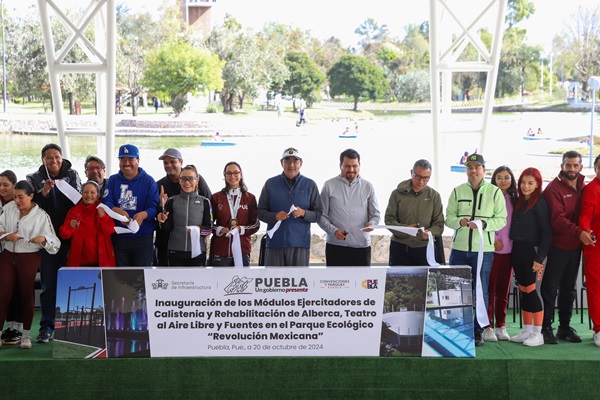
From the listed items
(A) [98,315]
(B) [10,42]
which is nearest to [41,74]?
(B) [10,42]

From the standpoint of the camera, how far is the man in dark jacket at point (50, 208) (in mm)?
4605

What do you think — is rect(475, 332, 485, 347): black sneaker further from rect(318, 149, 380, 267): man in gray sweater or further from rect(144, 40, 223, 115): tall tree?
rect(144, 40, 223, 115): tall tree

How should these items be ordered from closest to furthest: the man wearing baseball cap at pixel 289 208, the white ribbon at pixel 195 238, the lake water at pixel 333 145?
1. the white ribbon at pixel 195 238
2. the man wearing baseball cap at pixel 289 208
3. the lake water at pixel 333 145

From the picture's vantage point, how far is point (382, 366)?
4172mm

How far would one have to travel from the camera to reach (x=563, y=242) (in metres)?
4.67

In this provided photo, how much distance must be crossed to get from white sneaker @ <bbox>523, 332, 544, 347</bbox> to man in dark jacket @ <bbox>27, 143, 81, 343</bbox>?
3115 millimetres

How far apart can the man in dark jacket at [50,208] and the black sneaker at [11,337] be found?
5.0 inches

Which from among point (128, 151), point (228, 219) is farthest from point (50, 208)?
point (228, 219)

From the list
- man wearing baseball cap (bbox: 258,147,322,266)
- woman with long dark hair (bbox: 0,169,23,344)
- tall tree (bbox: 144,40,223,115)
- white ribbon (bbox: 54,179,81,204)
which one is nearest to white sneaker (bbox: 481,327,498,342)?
man wearing baseball cap (bbox: 258,147,322,266)

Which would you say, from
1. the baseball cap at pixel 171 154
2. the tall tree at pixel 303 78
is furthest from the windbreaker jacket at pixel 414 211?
the tall tree at pixel 303 78

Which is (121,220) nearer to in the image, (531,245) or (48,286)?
(48,286)

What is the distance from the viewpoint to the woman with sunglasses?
470 cm

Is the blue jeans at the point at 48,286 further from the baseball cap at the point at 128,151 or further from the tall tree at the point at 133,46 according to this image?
the tall tree at the point at 133,46

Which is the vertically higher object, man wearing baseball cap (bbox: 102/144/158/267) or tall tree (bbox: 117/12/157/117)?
tall tree (bbox: 117/12/157/117)
